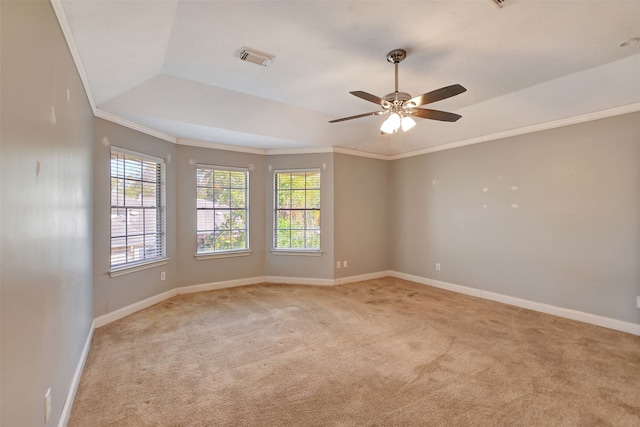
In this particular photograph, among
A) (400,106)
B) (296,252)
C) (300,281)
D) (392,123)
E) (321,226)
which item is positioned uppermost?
(400,106)

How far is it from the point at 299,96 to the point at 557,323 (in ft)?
14.2

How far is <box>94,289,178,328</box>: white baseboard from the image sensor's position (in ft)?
11.5

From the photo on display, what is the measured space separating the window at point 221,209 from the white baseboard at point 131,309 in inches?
32.2

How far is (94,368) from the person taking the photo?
2578 millimetres

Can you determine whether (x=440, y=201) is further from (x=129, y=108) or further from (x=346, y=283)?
(x=129, y=108)

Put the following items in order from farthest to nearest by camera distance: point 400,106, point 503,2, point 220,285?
point 220,285
point 400,106
point 503,2

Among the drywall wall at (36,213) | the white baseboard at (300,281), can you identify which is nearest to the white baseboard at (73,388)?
the drywall wall at (36,213)

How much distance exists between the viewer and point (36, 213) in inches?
56.4

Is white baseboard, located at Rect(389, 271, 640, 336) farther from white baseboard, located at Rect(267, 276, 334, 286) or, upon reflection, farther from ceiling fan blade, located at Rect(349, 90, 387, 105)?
ceiling fan blade, located at Rect(349, 90, 387, 105)

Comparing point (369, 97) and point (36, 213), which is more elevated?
point (369, 97)

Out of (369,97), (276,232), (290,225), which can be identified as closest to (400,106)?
(369,97)

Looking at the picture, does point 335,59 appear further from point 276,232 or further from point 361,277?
point 361,277

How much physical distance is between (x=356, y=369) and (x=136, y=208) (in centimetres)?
354

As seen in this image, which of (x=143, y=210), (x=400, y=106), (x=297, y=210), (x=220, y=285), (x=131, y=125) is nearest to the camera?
(x=400, y=106)
